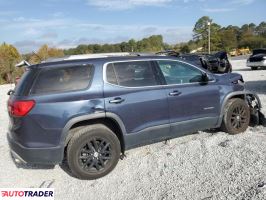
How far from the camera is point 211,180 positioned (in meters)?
4.52

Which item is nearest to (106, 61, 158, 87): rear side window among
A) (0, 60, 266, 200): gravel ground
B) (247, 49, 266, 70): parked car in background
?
(0, 60, 266, 200): gravel ground

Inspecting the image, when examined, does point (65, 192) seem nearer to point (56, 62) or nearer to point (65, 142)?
point (65, 142)

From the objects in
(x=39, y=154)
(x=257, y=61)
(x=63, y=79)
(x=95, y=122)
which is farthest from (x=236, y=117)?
(x=257, y=61)

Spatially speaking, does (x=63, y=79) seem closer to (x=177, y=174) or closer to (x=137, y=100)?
(x=137, y=100)

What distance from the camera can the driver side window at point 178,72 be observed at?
573cm

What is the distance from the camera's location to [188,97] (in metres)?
5.79

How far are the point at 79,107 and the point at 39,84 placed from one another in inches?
24.9

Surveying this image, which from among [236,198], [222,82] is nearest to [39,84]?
[236,198]

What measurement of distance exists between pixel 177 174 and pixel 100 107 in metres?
1.46

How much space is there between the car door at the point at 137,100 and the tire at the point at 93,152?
0.91 feet

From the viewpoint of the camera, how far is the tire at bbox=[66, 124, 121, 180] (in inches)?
191
